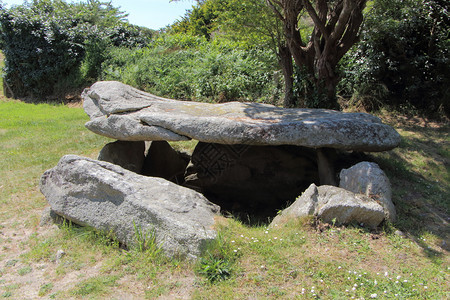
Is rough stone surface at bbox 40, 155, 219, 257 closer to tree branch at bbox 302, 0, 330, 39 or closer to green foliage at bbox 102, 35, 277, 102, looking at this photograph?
tree branch at bbox 302, 0, 330, 39

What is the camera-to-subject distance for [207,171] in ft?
23.5

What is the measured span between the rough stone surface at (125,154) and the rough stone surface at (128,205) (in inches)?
54.6

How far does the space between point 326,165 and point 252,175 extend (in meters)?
1.43

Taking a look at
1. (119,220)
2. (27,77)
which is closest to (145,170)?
(119,220)

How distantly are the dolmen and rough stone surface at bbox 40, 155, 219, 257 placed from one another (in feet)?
0.04

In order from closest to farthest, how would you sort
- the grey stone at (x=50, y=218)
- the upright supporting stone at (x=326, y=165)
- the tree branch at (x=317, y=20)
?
1. the grey stone at (x=50, y=218)
2. the upright supporting stone at (x=326, y=165)
3. the tree branch at (x=317, y=20)

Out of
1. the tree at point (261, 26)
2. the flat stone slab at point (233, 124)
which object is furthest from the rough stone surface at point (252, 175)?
the tree at point (261, 26)

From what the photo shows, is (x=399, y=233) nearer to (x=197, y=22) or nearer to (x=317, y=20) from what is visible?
(x=317, y=20)

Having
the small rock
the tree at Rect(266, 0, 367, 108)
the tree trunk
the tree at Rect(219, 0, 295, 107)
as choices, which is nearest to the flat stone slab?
the small rock

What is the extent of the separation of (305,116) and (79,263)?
158 inches

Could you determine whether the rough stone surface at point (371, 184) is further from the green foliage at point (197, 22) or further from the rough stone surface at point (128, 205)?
the green foliage at point (197, 22)

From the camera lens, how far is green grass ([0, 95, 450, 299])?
382cm

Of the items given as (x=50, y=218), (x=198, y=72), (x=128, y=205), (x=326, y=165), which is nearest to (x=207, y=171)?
(x=326, y=165)

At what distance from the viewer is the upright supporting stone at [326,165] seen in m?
6.07
